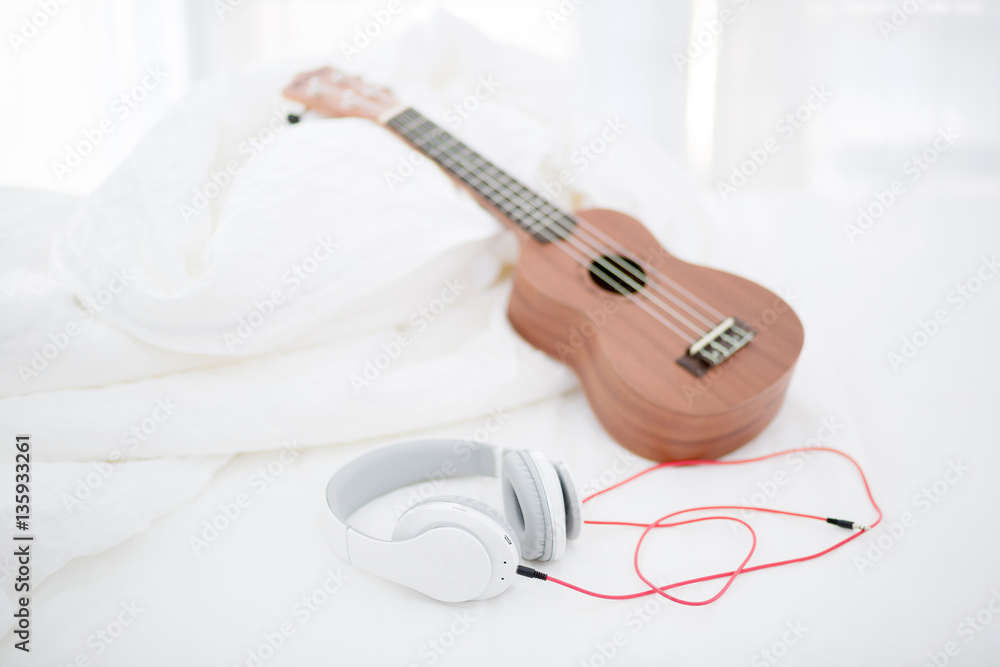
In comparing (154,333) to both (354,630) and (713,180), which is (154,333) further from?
(713,180)

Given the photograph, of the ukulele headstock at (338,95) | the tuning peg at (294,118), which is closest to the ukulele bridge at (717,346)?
the ukulele headstock at (338,95)

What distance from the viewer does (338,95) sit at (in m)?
1.35

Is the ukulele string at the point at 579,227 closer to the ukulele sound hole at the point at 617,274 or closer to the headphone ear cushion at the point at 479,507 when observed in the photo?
the ukulele sound hole at the point at 617,274

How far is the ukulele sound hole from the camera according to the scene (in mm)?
1083

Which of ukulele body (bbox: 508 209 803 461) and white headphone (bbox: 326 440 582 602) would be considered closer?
white headphone (bbox: 326 440 582 602)

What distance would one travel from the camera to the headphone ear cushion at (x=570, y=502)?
75cm

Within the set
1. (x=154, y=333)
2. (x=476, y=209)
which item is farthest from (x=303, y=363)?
(x=476, y=209)

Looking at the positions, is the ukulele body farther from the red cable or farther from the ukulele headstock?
the ukulele headstock

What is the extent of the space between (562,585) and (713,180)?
1.69 m

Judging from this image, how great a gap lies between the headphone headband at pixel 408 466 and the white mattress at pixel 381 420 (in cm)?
3

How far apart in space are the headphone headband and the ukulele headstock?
27.3 inches
